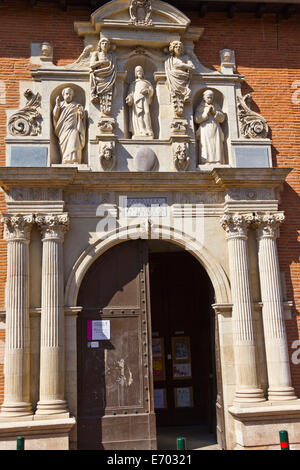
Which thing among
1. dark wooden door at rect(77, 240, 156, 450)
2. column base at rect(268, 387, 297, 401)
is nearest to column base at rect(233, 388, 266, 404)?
column base at rect(268, 387, 297, 401)

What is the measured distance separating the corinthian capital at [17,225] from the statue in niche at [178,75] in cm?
352

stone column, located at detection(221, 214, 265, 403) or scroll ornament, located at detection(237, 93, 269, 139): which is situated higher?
scroll ornament, located at detection(237, 93, 269, 139)

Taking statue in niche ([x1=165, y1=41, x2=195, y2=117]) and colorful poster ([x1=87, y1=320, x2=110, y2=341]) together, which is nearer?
colorful poster ([x1=87, y1=320, x2=110, y2=341])

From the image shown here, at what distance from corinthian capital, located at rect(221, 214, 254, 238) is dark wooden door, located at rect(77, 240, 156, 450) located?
5.26 ft

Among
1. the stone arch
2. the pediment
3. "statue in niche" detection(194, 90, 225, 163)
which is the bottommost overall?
the stone arch

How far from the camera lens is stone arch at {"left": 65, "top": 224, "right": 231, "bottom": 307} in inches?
356

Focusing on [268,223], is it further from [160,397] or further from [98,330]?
[160,397]

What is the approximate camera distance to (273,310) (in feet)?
29.8

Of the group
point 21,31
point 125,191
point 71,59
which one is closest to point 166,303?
point 125,191

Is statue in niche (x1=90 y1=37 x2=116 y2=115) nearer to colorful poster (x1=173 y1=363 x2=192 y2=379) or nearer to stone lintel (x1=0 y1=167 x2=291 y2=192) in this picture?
stone lintel (x1=0 y1=167 x2=291 y2=192)

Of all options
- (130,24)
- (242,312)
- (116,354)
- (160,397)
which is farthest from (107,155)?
(160,397)

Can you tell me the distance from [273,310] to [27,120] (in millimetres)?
5727

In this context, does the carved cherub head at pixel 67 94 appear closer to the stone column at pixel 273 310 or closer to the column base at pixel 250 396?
the stone column at pixel 273 310

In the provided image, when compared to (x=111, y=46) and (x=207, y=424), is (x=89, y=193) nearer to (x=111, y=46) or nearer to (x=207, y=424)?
(x=111, y=46)
